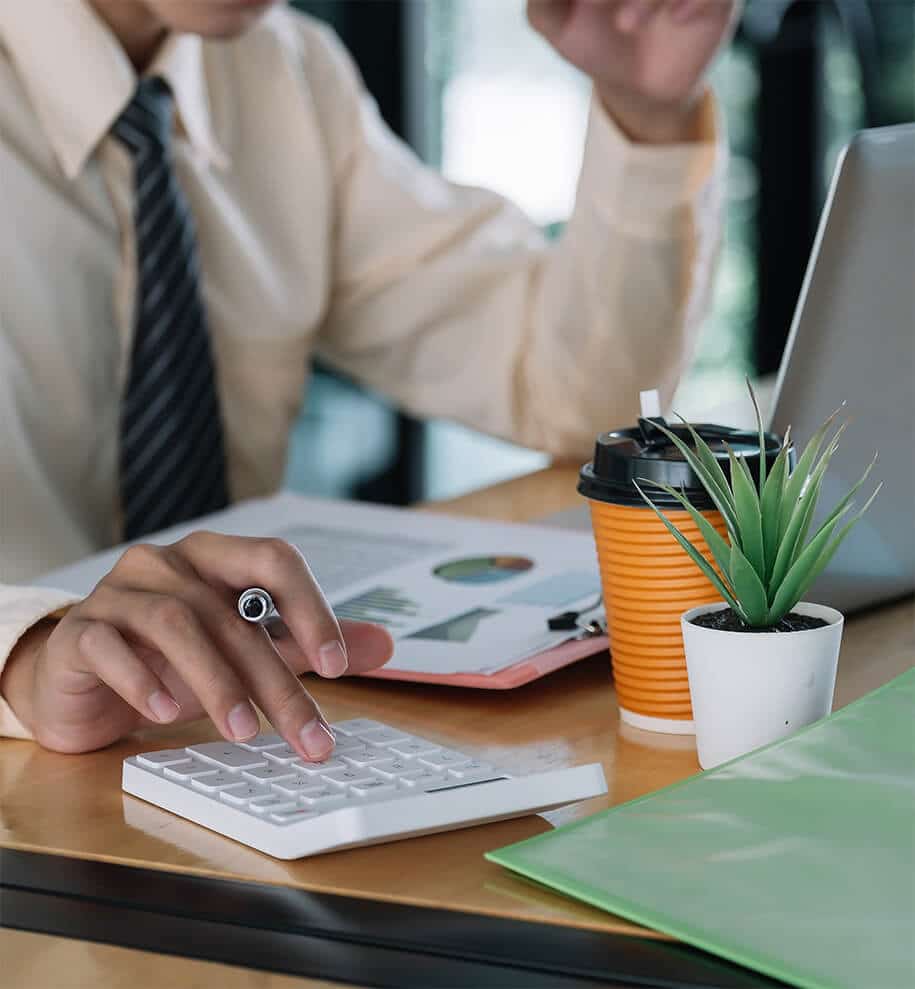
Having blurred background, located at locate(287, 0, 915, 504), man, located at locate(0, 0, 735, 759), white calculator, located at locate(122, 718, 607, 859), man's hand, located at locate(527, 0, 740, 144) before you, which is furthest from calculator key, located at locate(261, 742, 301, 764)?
blurred background, located at locate(287, 0, 915, 504)

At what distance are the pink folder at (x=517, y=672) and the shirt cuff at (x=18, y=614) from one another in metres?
0.17

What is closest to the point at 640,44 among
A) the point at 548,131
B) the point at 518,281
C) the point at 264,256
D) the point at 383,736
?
the point at 518,281

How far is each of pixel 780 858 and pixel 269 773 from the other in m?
0.23

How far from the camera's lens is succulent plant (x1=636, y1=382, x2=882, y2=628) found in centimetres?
63

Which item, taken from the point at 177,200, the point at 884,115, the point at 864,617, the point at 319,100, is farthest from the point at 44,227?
the point at 884,115

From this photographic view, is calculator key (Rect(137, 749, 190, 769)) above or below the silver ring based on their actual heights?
below

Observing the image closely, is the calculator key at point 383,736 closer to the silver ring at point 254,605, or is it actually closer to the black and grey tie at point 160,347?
the silver ring at point 254,605

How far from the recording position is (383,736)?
0.67 metres

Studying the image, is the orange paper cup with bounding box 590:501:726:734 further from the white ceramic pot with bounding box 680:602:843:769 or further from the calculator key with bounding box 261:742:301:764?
the calculator key with bounding box 261:742:301:764

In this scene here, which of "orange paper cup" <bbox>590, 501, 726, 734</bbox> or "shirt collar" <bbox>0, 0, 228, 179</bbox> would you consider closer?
"orange paper cup" <bbox>590, 501, 726, 734</bbox>

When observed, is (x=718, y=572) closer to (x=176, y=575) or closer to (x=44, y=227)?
(x=176, y=575)

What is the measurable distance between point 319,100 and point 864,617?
3.35ft

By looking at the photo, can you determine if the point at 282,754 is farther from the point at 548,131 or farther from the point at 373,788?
the point at 548,131

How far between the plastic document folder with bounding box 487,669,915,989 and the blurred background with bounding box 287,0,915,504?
2345mm
